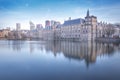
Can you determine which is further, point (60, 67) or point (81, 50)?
point (81, 50)

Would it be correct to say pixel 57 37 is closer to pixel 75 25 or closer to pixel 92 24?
pixel 75 25

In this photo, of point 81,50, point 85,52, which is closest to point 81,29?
point 81,50

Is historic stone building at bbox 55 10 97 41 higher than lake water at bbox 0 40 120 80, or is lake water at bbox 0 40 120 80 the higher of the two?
historic stone building at bbox 55 10 97 41

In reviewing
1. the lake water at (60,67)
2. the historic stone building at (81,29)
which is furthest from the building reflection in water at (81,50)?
the historic stone building at (81,29)

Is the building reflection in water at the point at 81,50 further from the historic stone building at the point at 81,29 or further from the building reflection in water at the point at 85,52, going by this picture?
the historic stone building at the point at 81,29

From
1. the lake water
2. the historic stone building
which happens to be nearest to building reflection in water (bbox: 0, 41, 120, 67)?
the lake water

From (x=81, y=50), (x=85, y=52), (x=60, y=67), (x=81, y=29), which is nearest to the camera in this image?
(x=60, y=67)

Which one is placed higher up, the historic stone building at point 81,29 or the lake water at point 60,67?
the historic stone building at point 81,29

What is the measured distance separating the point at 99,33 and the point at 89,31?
3967 millimetres

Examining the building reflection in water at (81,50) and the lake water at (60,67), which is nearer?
the lake water at (60,67)

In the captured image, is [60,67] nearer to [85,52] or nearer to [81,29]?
[85,52]

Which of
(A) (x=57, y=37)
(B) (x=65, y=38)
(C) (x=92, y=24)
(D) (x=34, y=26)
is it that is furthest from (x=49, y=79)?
(D) (x=34, y=26)

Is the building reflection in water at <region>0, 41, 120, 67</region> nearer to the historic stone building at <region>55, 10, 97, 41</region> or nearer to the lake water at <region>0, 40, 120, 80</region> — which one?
the lake water at <region>0, 40, 120, 80</region>

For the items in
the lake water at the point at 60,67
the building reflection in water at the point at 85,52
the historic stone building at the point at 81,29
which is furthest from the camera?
the historic stone building at the point at 81,29
